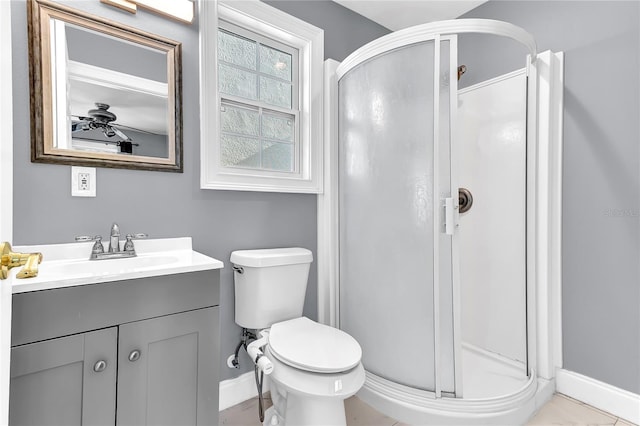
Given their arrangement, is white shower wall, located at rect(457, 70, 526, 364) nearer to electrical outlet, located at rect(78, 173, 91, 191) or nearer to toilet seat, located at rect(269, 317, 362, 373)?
toilet seat, located at rect(269, 317, 362, 373)

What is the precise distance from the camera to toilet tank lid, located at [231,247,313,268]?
5.28ft

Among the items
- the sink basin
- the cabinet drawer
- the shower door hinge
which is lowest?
the cabinet drawer

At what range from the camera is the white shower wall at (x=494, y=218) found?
6.33ft

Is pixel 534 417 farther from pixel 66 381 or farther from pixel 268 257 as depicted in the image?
pixel 66 381

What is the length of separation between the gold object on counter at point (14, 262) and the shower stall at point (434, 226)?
143cm

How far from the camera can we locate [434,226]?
5.07ft

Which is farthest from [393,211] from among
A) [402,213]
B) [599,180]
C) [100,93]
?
[100,93]

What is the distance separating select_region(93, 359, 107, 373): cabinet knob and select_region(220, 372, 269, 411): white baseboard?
82 cm

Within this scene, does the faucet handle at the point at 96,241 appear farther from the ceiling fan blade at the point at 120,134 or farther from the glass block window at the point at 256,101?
the glass block window at the point at 256,101

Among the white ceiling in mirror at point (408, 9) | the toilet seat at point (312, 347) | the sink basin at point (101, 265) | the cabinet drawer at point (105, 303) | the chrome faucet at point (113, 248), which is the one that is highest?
the white ceiling in mirror at point (408, 9)

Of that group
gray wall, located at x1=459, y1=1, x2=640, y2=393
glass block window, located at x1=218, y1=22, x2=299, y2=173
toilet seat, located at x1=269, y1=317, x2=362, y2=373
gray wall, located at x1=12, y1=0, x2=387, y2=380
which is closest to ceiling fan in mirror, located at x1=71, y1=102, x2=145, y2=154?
gray wall, located at x1=12, y1=0, x2=387, y2=380

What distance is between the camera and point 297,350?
1.36 metres

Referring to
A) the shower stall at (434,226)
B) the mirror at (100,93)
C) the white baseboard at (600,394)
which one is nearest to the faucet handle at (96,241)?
the mirror at (100,93)

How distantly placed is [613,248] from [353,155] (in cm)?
149
